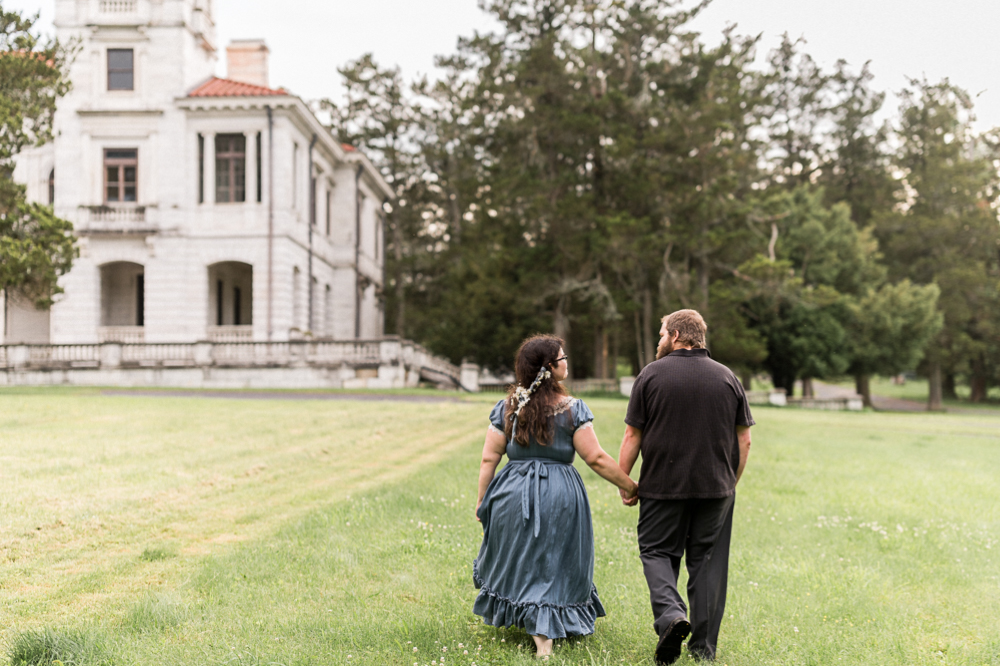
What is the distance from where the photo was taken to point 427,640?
486 centimetres

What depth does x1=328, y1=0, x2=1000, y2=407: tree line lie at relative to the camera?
35219 mm

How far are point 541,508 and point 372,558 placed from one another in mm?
2564

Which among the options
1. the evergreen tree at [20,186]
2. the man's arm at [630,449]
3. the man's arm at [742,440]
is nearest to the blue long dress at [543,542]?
the man's arm at [630,449]

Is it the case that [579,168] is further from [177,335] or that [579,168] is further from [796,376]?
[177,335]

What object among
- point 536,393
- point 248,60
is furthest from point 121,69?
point 536,393

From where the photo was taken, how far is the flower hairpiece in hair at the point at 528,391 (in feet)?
15.7

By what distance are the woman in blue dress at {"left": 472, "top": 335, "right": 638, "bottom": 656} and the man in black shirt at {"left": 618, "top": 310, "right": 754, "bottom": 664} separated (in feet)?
0.87

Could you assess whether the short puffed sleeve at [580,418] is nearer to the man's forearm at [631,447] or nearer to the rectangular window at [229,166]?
the man's forearm at [631,447]

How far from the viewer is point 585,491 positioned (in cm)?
482

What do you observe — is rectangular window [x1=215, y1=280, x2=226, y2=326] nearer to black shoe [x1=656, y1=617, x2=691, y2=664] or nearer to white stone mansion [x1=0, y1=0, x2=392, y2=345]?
white stone mansion [x1=0, y1=0, x2=392, y2=345]

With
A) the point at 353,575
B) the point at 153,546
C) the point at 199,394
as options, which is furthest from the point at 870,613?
the point at 199,394

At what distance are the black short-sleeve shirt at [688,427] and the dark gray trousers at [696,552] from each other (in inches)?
5.0

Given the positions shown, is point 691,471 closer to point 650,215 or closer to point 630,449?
point 630,449

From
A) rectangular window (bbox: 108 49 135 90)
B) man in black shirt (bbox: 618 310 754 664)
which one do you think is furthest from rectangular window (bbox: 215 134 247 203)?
man in black shirt (bbox: 618 310 754 664)
